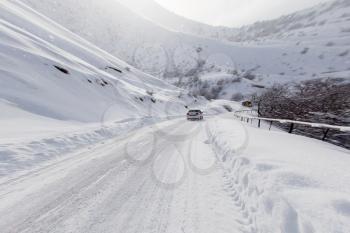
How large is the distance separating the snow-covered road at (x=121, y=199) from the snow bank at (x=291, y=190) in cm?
35

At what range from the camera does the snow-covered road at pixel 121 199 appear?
4117 millimetres

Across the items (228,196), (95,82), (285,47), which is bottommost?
(228,196)

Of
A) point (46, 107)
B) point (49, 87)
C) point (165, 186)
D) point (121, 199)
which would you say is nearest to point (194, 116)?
point (49, 87)

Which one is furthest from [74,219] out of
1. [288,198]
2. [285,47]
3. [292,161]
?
[285,47]

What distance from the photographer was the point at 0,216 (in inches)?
169

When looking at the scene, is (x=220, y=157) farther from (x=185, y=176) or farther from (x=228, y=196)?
(x=228, y=196)

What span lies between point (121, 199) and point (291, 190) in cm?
331

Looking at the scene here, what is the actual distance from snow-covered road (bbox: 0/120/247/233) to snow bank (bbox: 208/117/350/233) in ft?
1.15

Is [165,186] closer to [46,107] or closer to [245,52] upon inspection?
[46,107]

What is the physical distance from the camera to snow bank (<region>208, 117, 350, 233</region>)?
132 inches

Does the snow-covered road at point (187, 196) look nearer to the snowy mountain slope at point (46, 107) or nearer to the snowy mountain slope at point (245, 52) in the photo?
the snowy mountain slope at point (46, 107)

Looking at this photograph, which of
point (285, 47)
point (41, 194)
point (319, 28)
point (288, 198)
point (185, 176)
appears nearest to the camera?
point (288, 198)

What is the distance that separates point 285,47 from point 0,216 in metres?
167

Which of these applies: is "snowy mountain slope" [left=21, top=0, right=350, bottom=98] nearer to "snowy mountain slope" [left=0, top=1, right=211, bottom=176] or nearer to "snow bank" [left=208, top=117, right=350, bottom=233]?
"snowy mountain slope" [left=0, top=1, right=211, bottom=176]
